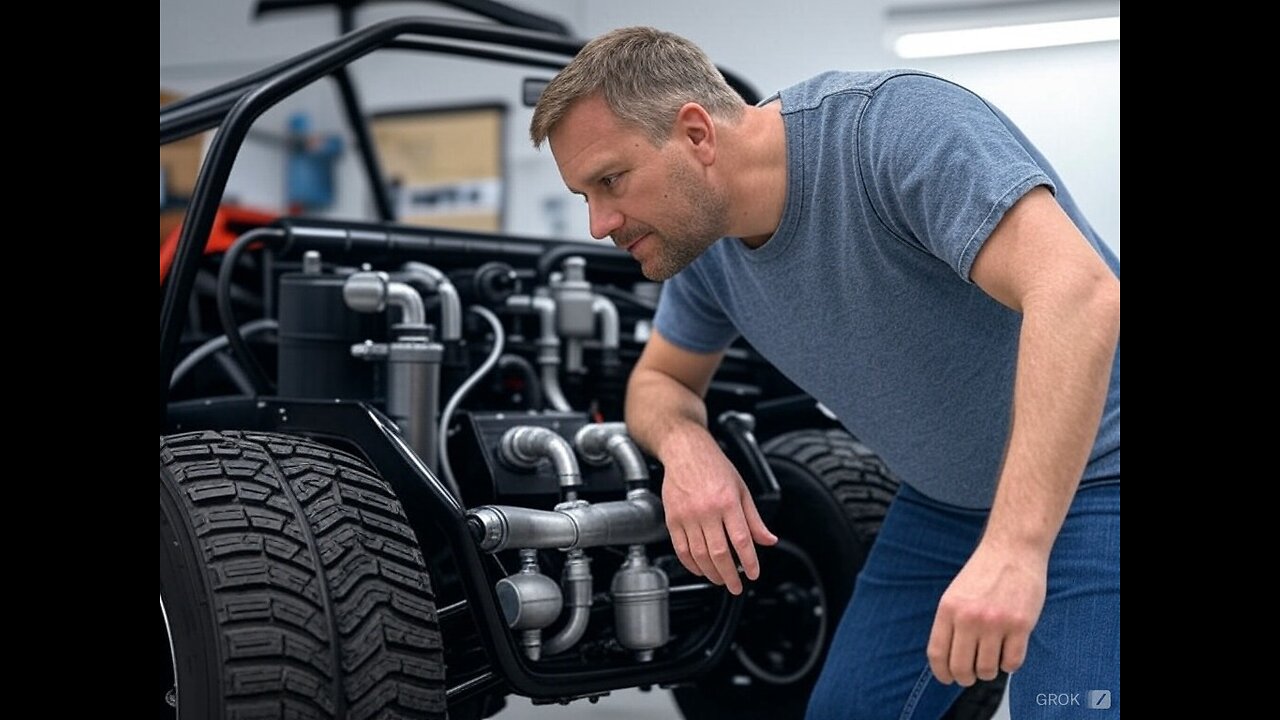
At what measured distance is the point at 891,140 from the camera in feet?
5.22

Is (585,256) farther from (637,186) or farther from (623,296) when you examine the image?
(637,186)

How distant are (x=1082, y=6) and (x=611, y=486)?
5.04 metres

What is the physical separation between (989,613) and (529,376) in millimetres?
1220

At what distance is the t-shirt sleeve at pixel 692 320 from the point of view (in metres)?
2.04

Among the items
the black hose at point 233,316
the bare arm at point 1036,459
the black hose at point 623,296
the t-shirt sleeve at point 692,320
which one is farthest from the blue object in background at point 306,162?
the bare arm at point 1036,459

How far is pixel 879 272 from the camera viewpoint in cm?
172

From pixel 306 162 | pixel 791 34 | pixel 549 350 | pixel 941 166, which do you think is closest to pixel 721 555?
pixel 941 166

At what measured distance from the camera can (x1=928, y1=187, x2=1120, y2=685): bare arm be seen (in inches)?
50.8

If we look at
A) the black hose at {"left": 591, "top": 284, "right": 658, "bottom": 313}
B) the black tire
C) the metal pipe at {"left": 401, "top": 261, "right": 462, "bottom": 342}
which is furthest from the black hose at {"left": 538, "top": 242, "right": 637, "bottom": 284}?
the black tire

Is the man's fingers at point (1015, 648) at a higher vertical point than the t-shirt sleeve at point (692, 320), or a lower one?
lower

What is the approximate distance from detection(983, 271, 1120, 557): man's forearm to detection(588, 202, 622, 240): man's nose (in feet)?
1.85

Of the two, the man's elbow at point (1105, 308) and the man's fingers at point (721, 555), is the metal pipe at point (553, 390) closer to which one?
the man's fingers at point (721, 555)

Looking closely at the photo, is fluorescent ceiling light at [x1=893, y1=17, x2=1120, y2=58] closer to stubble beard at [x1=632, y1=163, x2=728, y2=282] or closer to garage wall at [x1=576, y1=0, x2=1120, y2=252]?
garage wall at [x1=576, y1=0, x2=1120, y2=252]

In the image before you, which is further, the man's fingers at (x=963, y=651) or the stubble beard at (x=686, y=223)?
the stubble beard at (x=686, y=223)
